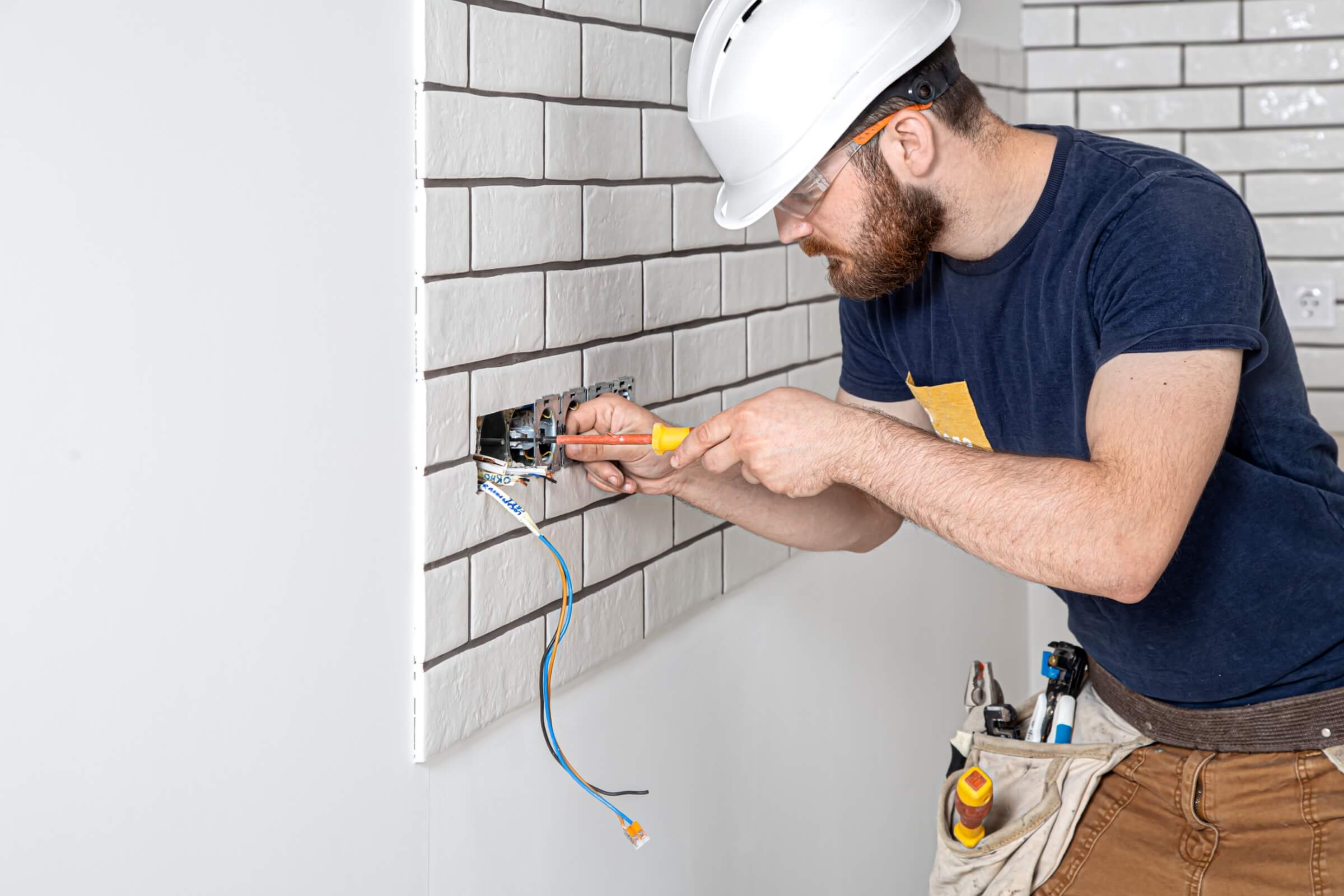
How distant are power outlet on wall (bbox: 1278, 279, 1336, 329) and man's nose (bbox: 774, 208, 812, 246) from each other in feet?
6.22

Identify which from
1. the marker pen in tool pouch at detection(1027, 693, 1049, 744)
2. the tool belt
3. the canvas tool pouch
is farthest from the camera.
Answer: the marker pen in tool pouch at detection(1027, 693, 1049, 744)

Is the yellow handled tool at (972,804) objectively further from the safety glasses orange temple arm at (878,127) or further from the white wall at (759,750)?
the safety glasses orange temple arm at (878,127)

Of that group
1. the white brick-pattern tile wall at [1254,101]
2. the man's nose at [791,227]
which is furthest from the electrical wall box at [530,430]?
the white brick-pattern tile wall at [1254,101]

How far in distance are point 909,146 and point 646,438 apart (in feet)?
1.41

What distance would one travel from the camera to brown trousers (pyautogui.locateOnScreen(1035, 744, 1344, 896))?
1373 millimetres

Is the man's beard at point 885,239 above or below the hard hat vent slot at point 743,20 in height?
below

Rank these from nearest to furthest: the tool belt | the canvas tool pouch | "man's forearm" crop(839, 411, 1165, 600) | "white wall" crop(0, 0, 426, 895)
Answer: "white wall" crop(0, 0, 426, 895) → "man's forearm" crop(839, 411, 1165, 600) → the tool belt → the canvas tool pouch

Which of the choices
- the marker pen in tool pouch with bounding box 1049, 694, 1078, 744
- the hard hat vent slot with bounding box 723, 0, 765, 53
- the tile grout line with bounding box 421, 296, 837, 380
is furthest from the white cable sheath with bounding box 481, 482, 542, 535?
the marker pen in tool pouch with bounding box 1049, 694, 1078, 744

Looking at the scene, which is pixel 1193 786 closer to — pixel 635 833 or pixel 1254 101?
pixel 635 833

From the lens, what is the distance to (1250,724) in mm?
1438

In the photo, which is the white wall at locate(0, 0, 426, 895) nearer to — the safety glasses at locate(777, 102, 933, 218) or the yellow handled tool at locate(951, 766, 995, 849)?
the safety glasses at locate(777, 102, 933, 218)

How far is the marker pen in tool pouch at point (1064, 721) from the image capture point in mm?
1621

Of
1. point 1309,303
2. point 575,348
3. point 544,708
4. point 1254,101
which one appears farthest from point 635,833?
point 1254,101

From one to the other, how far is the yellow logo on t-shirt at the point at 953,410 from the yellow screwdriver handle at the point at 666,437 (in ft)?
1.35
